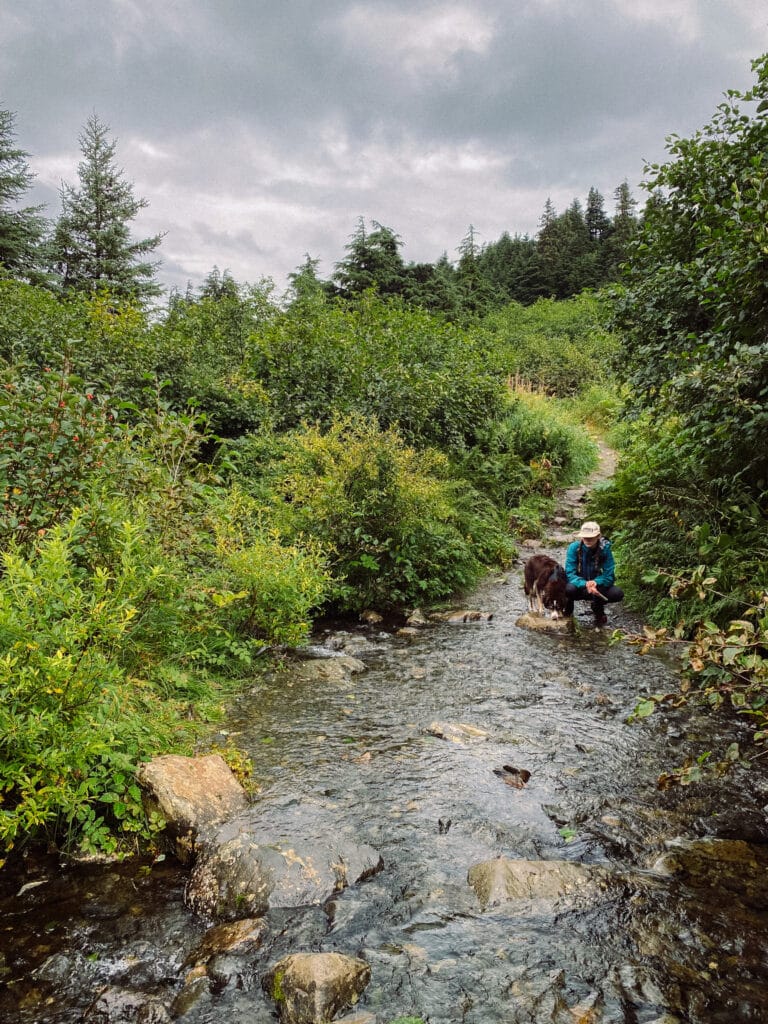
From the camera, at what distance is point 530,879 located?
2951 mm

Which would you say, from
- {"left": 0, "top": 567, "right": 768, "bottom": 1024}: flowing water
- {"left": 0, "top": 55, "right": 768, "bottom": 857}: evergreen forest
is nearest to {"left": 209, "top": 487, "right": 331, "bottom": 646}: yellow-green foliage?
{"left": 0, "top": 55, "right": 768, "bottom": 857}: evergreen forest

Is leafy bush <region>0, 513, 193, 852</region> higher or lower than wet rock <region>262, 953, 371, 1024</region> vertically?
higher

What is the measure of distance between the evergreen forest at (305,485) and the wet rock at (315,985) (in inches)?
44.9

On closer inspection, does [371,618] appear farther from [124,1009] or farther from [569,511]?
[569,511]

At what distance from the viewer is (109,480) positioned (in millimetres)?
4691

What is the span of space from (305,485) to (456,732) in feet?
13.9

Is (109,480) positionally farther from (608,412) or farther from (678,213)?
(608,412)

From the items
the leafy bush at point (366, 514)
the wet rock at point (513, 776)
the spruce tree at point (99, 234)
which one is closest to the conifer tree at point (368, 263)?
the spruce tree at point (99, 234)

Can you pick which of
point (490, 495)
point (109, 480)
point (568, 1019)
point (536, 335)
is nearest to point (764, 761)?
point (568, 1019)

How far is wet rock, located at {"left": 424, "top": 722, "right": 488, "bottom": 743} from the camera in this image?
15.2 ft

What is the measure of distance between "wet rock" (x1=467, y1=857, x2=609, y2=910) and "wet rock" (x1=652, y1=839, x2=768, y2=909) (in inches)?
15.8

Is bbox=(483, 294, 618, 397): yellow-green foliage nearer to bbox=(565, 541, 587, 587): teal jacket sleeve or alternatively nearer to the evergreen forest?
the evergreen forest

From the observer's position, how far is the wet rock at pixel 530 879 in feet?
9.45

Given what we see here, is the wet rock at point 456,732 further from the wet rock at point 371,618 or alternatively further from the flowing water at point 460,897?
the wet rock at point 371,618
